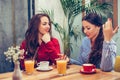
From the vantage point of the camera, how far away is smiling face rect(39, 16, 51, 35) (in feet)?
9.50

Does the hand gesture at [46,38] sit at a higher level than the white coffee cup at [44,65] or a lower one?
higher

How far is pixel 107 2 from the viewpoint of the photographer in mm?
4203

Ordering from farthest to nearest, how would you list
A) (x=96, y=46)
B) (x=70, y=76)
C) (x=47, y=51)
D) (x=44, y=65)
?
(x=47, y=51) → (x=96, y=46) → (x=44, y=65) → (x=70, y=76)

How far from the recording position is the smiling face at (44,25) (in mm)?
2894

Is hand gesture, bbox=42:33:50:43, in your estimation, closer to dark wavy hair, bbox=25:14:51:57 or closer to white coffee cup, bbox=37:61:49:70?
dark wavy hair, bbox=25:14:51:57

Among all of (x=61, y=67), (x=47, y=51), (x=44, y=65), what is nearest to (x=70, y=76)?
(x=61, y=67)

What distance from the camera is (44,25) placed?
291cm

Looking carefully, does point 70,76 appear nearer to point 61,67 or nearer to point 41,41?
point 61,67

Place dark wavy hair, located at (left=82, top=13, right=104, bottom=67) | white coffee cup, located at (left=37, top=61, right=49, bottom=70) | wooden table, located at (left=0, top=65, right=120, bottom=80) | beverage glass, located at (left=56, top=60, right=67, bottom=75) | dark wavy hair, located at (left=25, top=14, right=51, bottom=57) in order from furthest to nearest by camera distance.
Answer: dark wavy hair, located at (left=25, top=14, right=51, bottom=57) → dark wavy hair, located at (left=82, top=13, right=104, bottom=67) → white coffee cup, located at (left=37, top=61, right=49, bottom=70) → beverage glass, located at (left=56, top=60, right=67, bottom=75) → wooden table, located at (left=0, top=65, right=120, bottom=80)

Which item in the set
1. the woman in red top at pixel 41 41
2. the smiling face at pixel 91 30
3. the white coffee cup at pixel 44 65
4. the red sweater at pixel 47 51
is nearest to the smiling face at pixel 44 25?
the woman in red top at pixel 41 41

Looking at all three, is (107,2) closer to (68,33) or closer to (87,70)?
(68,33)

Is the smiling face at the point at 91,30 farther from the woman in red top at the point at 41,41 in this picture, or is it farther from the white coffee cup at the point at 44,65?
the white coffee cup at the point at 44,65

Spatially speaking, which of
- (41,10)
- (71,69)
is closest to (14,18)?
(41,10)

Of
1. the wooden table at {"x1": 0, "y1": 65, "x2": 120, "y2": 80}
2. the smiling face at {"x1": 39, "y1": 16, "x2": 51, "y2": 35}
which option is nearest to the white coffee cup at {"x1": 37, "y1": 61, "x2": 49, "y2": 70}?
the wooden table at {"x1": 0, "y1": 65, "x2": 120, "y2": 80}
